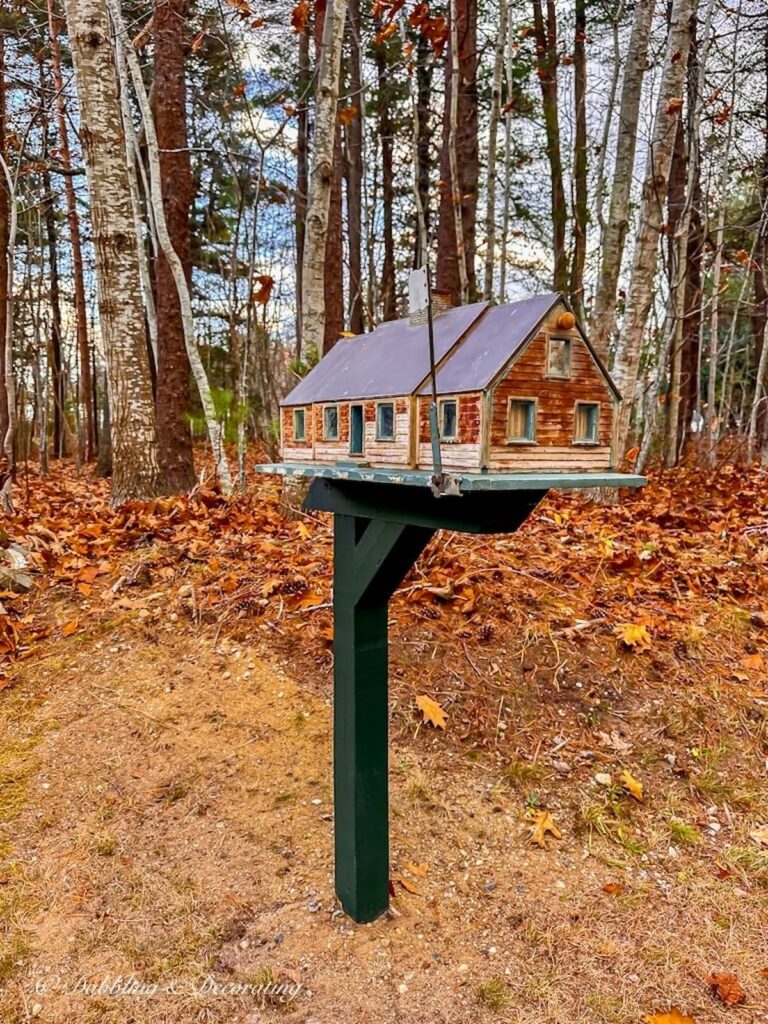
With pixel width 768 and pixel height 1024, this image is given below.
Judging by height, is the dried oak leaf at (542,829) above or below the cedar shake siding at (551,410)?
below

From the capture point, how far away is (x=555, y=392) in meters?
1.33

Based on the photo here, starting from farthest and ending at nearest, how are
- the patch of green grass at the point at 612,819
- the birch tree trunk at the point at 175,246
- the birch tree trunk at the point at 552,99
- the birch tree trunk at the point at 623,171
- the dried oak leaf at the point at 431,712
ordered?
the birch tree trunk at the point at 552,99 → the birch tree trunk at the point at 175,246 → the birch tree trunk at the point at 623,171 → the dried oak leaf at the point at 431,712 → the patch of green grass at the point at 612,819

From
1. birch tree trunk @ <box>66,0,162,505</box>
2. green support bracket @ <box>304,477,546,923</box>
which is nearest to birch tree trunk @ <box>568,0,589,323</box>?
birch tree trunk @ <box>66,0,162,505</box>

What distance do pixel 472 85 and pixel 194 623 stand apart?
25.7 feet

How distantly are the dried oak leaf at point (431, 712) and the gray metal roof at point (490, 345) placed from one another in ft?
6.46

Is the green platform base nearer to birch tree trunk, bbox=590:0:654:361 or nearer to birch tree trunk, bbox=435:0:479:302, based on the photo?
birch tree trunk, bbox=590:0:654:361

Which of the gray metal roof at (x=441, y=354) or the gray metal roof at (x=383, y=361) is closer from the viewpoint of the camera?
the gray metal roof at (x=441, y=354)

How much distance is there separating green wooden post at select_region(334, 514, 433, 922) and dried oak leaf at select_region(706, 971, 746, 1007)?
45.3 inches

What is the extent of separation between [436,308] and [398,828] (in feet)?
6.94

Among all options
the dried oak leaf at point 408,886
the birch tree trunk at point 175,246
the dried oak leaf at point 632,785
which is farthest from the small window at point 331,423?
the birch tree trunk at point 175,246

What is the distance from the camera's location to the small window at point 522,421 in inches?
49.6

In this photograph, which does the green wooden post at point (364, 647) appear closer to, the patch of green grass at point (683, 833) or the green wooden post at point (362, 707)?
the green wooden post at point (362, 707)

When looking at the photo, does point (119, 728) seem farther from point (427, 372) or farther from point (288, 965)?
point (427, 372)

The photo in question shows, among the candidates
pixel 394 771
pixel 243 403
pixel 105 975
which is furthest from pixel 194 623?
pixel 243 403
